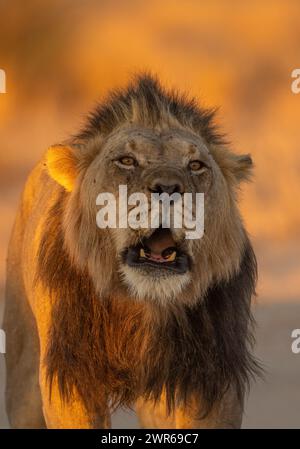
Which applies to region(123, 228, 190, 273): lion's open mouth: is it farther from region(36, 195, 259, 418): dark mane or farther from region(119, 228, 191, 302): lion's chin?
region(36, 195, 259, 418): dark mane

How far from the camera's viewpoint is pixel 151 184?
11.2 meters

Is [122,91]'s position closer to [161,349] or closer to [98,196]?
[98,196]

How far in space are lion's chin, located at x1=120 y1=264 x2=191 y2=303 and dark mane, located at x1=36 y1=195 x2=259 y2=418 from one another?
54 centimetres

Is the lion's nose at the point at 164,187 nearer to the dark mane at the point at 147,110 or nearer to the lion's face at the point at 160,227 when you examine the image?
the lion's face at the point at 160,227

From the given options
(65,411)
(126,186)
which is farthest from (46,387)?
(126,186)

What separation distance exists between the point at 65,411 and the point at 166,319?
104cm

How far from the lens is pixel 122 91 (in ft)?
40.8

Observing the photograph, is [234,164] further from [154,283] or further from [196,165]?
[154,283]

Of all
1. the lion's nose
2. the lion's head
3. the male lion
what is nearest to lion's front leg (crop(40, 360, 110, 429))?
the male lion

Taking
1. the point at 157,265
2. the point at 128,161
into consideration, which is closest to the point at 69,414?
the point at 157,265

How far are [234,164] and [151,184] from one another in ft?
4.37

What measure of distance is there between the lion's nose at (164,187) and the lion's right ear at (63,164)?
114 centimetres

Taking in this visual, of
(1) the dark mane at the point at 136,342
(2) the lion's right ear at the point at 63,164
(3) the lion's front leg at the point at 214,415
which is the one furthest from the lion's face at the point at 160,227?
(3) the lion's front leg at the point at 214,415

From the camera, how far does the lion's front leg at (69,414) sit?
40.3 ft
